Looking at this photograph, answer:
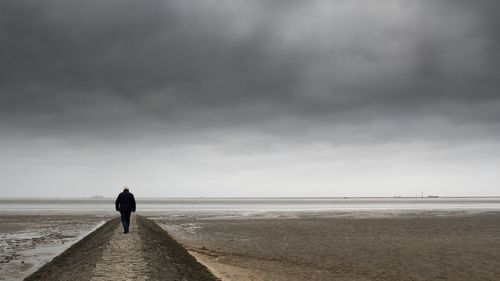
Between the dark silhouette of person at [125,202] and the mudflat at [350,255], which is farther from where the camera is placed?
the dark silhouette of person at [125,202]

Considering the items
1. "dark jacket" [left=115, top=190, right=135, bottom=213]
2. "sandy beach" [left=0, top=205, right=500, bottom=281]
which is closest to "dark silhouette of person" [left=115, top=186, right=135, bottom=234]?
"dark jacket" [left=115, top=190, right=135, bottom=213]

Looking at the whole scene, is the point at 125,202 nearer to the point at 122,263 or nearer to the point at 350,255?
the point at 122,263

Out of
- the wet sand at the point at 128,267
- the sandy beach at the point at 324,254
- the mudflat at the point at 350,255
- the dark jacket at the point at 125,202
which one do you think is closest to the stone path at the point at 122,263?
the wet sand at the point at 128,267

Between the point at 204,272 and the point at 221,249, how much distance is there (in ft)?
32.7

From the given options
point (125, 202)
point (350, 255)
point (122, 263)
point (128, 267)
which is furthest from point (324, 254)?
point (128, 267)

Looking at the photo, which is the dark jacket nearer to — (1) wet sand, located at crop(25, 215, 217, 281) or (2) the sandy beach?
(2) the sandy beach

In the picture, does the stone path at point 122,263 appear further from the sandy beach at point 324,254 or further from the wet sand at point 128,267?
the sandy beach at point 324,254

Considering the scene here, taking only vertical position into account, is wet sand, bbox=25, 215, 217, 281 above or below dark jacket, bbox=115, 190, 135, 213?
below

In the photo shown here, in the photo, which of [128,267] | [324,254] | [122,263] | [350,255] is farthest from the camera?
[324,254]

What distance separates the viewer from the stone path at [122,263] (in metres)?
14.1

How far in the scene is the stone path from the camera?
556 inches

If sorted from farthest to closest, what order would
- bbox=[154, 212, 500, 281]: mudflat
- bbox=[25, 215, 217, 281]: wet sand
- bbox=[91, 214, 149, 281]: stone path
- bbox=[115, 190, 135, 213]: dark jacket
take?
bbox=[115, 190, 135, 213]: dark jacket
bbox=[154, 212, 500, 281]: mudflat
bbox=[25, 215, 217, 281]: wet sand
bbox=[91, 214, 149, 281]: stone path

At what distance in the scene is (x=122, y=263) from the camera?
16234 millimetres

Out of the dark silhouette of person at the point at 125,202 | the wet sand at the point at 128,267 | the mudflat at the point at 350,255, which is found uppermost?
the dark silhouette of person at the point at 125,202
